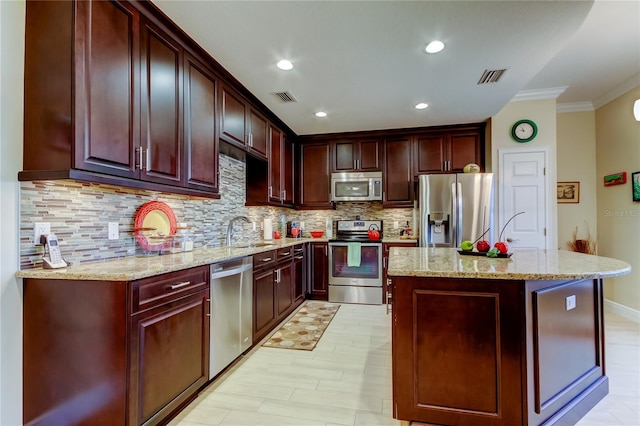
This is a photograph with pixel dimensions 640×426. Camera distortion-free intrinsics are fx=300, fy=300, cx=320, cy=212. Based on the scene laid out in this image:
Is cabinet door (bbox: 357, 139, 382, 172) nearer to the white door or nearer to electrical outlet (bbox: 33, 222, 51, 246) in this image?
the white door

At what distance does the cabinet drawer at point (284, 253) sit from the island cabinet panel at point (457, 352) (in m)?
1.87

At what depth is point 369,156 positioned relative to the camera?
4602 mm

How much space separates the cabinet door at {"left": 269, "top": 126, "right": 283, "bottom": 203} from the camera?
382cm

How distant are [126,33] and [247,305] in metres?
2.08

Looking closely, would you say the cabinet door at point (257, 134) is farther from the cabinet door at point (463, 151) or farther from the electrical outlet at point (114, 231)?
the cabinet door at point (463, 151)

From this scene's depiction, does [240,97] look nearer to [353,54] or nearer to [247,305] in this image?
[353,54]

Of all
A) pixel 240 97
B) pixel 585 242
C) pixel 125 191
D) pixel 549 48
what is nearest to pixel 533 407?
pixel 549 48

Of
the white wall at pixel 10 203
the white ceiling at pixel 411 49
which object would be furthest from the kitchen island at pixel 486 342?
the white wall at pixel 10 203

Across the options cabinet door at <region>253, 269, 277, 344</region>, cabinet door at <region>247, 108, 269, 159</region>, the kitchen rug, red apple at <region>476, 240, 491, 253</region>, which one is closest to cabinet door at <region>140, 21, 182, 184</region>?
cabinet door at <region>247, 108, 269, 159</region>

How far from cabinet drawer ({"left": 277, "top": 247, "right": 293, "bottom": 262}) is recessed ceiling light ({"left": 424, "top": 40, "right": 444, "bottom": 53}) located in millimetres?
2351

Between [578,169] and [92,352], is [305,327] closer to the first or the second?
[92,352]

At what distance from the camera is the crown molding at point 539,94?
146 inches

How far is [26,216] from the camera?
1535mm

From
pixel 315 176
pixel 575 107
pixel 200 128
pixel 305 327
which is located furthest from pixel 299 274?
pixel 575 107
